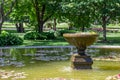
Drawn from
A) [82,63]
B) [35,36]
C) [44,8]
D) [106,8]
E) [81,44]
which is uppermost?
[106,8]

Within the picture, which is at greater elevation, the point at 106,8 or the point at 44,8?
the point at 106,8

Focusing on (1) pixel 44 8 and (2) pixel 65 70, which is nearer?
(2) pixel 65 70

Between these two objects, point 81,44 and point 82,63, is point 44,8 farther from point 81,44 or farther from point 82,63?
point 82,63

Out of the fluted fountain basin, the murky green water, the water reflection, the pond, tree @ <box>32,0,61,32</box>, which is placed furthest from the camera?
tree @ <box>32,0,61,32</box>

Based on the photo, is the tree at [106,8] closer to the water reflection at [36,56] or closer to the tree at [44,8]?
the tree at [44,8]

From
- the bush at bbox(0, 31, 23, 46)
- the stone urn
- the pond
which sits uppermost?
the stone urn

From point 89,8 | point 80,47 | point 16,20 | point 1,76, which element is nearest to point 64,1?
point 89,8

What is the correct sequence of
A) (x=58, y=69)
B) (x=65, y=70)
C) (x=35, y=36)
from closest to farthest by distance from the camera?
1. (x=65, y=70)
2. (x=58, y=69)
3. (x=35, y=36)

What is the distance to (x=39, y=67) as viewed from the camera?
15422 mm

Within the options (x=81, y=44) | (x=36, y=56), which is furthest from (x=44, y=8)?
(x=81, y=44)

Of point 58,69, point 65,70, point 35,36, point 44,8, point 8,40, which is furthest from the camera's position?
point 44,8

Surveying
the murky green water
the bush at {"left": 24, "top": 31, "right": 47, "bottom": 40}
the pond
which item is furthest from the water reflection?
the bush at {"left": 24, "top": 31, "right": 47, "bottom": 40}

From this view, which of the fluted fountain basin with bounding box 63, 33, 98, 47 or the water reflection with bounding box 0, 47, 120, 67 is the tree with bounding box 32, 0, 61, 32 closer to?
the water reflection with bounding box 0, 47, 120, 67

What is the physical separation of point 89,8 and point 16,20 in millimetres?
17069
